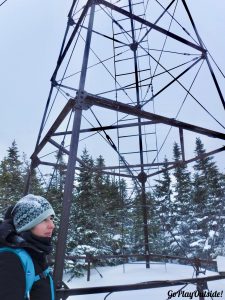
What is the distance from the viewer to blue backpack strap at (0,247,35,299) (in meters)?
1.57

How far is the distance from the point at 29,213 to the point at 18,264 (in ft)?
1.32

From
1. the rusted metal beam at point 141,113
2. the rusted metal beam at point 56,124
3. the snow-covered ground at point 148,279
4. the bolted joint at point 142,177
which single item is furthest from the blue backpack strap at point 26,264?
the bolted joint at point 142,177

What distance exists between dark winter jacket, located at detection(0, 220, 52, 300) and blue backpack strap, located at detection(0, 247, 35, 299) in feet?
0.07

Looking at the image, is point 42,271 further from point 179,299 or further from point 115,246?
point 115,246

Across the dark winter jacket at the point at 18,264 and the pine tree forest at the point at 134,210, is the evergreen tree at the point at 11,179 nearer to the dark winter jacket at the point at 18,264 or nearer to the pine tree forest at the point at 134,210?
the pine tree forest at the point at 134,210

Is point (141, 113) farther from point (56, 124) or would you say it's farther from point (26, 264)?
point (26, 264)

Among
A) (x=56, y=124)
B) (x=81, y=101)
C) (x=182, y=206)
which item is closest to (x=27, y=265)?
(x=81, y=101)

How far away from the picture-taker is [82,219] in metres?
24.0

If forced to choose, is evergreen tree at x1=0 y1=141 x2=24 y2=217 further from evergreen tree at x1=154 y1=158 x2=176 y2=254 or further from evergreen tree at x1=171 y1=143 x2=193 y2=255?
evergreen tree at x1=171 y1=143 x2=193 y2=255

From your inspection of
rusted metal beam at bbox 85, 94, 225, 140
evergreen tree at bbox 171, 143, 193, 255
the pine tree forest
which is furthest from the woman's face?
evergreen tree at bbox 171, 143, 193, 255

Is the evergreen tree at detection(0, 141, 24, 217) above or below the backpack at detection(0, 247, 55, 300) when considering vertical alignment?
above

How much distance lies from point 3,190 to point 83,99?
78.8ft

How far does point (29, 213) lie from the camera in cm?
189

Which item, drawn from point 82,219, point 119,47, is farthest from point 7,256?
point 82,219
